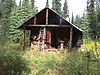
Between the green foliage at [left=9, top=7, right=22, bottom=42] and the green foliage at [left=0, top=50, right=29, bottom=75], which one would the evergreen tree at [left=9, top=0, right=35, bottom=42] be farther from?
the green foliage at [left=0, top=50, right=29, bottom=75]

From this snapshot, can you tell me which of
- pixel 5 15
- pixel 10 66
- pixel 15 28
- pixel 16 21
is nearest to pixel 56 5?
pixel 5 15

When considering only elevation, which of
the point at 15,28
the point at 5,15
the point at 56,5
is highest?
the point at 56,5

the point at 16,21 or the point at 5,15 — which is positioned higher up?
the point at 5,15

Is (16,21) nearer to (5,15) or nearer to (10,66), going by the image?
(5,15)

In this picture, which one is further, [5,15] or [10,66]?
[5,15]

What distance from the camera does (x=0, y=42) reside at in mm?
7543

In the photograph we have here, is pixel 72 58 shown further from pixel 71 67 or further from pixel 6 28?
pixel 6 28

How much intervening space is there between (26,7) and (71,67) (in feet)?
112

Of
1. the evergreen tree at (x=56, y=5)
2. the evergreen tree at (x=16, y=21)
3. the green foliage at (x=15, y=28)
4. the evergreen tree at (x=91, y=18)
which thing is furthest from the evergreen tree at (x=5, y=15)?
the evergreen tree at (x=91, y=18)

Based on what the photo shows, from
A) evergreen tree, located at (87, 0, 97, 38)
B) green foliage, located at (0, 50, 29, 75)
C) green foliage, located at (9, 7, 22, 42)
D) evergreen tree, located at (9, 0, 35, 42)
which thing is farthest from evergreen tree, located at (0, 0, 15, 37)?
green foliage, located at (0, 50, 29, 75)

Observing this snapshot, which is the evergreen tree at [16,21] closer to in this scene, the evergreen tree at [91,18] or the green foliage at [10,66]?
the evergreen tree at [91,18]

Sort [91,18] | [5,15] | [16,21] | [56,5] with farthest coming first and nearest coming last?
[56,5] < [5,15] < [91,18] < [16,21]

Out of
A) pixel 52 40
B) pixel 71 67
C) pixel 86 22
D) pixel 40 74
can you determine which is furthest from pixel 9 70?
pixel 86 22

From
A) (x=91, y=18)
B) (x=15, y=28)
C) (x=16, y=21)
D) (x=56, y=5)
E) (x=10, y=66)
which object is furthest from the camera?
(x=56, y=5)
